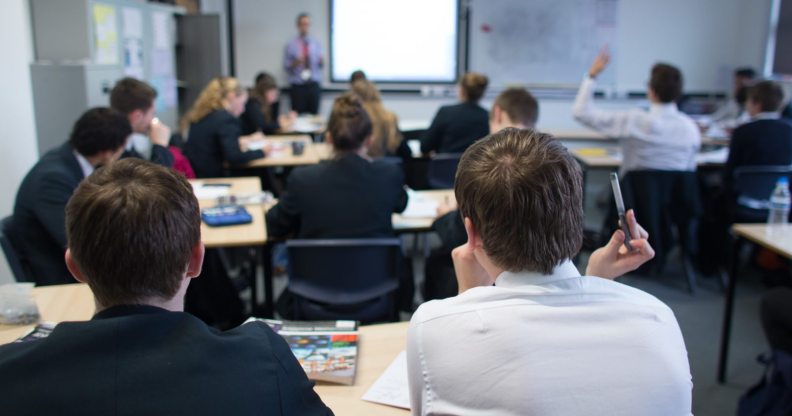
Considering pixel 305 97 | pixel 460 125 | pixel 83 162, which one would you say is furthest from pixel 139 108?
pixel 305 97

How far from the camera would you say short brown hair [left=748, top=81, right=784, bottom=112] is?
180 inches

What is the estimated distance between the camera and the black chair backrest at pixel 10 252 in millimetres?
2332

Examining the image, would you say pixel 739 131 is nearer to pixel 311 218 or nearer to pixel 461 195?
pixel 311 218

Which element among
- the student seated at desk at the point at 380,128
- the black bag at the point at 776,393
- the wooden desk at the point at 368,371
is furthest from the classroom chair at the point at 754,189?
the wooden desk at the point at 368,371

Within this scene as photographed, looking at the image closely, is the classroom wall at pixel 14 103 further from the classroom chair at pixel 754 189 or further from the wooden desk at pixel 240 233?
the classroom chair at pixel 754 189

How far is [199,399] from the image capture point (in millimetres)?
991

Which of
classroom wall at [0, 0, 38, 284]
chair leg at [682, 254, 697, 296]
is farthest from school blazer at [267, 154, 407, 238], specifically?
chair leg at [682, 254, 697, 296]

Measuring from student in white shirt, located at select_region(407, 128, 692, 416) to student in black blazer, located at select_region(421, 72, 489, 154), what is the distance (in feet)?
11.9

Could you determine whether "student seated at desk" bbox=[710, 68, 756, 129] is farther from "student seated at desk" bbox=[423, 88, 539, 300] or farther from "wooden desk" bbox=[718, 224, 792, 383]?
"student seated at desk" bbox=[423, 88, 539, 300]

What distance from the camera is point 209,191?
374cm

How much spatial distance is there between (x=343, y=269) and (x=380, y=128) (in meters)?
2.01

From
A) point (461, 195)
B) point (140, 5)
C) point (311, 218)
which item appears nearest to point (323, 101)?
point (140, 5)

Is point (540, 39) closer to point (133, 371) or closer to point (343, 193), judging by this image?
point (343, 193)

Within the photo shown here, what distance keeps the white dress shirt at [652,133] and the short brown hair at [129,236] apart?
3604 mm
